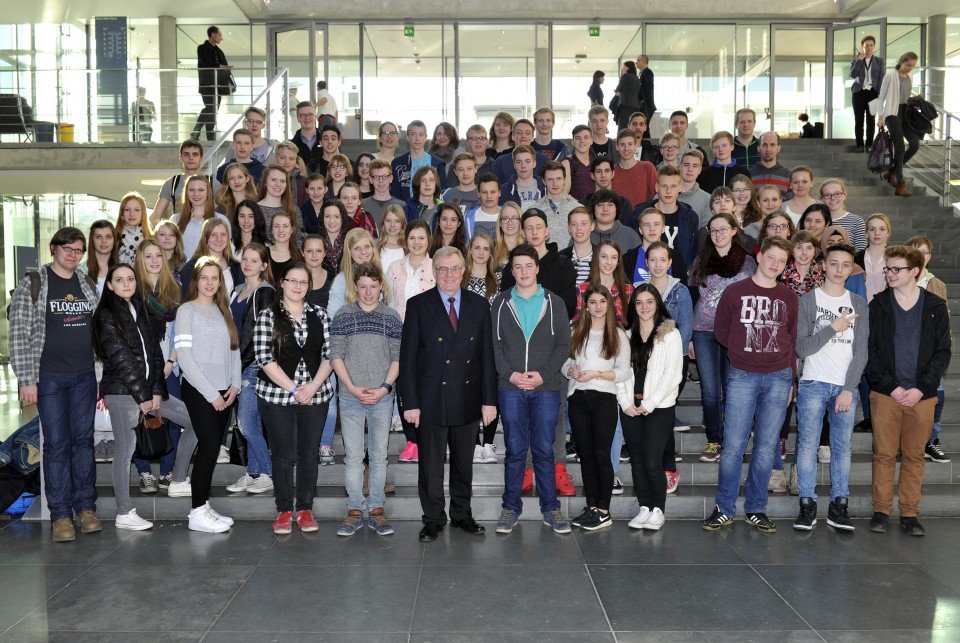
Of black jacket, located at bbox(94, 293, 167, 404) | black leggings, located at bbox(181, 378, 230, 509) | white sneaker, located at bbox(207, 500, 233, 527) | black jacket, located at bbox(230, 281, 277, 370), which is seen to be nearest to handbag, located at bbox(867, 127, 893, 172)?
black jacket, located at bbox(230, 281, 277, 370)

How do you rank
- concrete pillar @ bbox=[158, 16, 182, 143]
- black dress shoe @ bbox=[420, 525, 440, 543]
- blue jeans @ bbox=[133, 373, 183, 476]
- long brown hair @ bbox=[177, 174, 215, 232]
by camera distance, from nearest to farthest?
black dress shoe @ bbox=[420, 525, 440, 543] → blue jeans @ bbox=[133, 373, 183, 476] → long brown hair @ bbox=[177, 174, 215, 232] → concrete pillar @ bbox=[158, 16, 182, 143]

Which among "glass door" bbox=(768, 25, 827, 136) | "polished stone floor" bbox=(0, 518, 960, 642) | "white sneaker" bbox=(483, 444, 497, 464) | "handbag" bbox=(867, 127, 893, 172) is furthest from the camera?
"glass door" bbox=(768, 25, 827, 136)

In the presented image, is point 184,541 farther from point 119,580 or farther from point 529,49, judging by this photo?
point 529,49

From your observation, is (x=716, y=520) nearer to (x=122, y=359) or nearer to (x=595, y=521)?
(x=595, y=521)

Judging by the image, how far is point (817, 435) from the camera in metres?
5.82

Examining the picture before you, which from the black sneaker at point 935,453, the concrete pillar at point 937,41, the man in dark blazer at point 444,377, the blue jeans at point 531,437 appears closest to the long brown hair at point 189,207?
the man in dark blazer at point 444,377

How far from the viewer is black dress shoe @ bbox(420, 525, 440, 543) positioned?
18.1ft

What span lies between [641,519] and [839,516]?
132 centimetres

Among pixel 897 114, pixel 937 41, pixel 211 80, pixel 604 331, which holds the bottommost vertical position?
pixel 604 331

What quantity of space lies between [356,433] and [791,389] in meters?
Answer: 2.94

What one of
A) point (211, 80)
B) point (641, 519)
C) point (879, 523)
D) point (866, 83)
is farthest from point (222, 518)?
point (866, 83)

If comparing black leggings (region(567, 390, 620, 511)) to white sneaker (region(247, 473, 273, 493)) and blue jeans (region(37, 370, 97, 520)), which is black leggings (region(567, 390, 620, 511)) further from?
blue jeans (region(37, 370, 97, 520))

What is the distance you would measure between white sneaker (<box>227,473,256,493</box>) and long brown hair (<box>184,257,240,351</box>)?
41.9 inches

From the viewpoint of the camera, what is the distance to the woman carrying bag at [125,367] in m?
5.69
